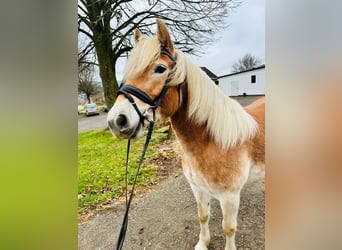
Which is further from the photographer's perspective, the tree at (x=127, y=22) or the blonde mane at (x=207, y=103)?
the tree at (x=127, y=22)

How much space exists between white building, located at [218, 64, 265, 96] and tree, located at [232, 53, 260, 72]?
13 mm

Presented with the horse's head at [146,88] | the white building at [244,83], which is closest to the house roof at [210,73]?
the white building at [244,83]

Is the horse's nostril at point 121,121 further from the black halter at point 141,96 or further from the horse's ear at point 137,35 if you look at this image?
the horse's ear at point 137,35

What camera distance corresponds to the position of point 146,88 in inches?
24.8

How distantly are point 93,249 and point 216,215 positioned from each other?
458mm

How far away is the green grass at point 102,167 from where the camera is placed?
789mm

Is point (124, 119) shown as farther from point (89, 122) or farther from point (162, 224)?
point (162, 224)

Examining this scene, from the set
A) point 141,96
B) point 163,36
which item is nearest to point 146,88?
point 141,96

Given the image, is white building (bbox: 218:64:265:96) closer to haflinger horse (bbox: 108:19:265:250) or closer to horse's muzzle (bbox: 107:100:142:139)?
haflinger horse (bbox: 108:19:265:250)

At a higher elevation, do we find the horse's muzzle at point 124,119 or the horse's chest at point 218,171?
the horse's muzzle at point 124,119

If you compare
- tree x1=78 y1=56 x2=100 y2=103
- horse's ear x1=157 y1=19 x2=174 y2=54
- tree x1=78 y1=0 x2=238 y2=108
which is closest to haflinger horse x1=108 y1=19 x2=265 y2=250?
horse's ear x1=157 y1=19 x2=174 y2=54
